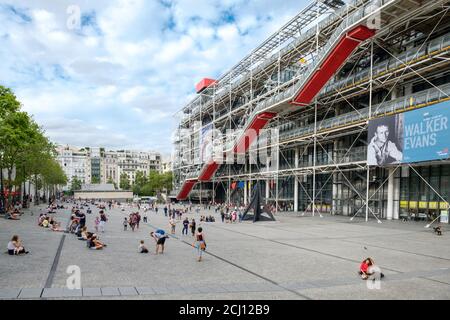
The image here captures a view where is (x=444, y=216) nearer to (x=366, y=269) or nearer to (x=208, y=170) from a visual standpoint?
(x=366, y=269)

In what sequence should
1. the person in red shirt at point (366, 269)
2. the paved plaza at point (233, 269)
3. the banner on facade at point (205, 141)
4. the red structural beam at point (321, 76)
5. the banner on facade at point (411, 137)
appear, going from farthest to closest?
the banner on facade at point (205, 141), the red structural beam at point (321, 76), the banner on facade at point (411, 137), the person in red shirt at point (366, 269), the paved plaza at point (233, 269)

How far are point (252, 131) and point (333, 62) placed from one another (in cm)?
1422

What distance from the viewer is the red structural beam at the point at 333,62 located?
26.8 meters

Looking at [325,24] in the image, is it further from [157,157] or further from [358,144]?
[157,157]

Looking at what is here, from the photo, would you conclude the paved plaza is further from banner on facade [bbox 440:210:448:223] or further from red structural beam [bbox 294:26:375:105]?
red structural beam [bbox 294:26:375:105]

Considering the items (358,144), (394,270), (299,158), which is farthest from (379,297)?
(299,158)

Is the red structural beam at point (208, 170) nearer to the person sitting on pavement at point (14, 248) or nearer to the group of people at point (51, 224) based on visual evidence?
the group of people at point (51, 224)

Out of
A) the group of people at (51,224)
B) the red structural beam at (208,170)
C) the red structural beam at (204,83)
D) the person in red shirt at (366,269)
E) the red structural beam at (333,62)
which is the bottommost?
the group of people at (51,224)

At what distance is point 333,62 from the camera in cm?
2941

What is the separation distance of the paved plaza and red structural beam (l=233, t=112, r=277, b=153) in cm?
2306

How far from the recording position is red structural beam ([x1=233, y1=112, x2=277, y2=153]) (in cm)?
3992

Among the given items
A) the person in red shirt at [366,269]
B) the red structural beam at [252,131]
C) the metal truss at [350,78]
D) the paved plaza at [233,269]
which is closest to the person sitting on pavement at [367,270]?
the person in red shirt at [366,269]
